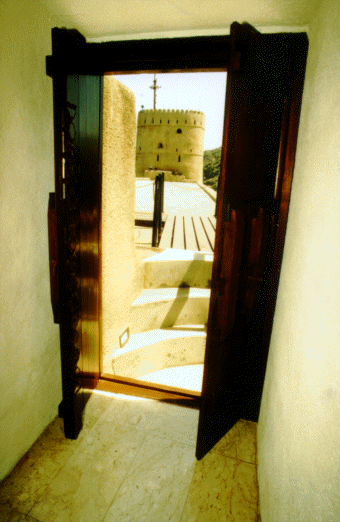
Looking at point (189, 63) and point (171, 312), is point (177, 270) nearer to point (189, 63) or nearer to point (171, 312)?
point (171, 312)

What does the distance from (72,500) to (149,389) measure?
1087 millimetres

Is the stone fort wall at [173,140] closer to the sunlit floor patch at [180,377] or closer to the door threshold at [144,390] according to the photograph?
the sunlit floor patch at [180,377]

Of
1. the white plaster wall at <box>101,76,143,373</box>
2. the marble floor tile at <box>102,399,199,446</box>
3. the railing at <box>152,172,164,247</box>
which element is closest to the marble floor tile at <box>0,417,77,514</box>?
the marble floor tile at <box>102,399,199,446</box>

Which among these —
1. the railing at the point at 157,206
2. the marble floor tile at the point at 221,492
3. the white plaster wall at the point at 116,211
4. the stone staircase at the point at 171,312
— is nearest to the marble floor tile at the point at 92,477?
the marble floor tile at the point at 221,492

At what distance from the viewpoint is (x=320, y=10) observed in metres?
1.57

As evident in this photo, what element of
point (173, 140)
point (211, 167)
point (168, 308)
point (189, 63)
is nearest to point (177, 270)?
point (168, 308)

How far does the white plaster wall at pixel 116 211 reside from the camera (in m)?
3.44

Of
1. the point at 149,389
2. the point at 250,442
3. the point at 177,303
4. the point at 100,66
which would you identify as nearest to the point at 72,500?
the point at 149,389

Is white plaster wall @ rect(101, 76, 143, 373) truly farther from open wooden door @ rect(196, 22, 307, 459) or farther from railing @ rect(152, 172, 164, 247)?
open wooden door @ rect(196, 22, 307, 459)

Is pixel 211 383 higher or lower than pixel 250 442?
higher

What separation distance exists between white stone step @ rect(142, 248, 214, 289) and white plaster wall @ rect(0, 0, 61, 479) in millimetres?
3261

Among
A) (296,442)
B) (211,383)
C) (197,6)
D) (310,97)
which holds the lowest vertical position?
(211,383)

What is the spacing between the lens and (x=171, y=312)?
538cm

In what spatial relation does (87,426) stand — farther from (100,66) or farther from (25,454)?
(100,66)
